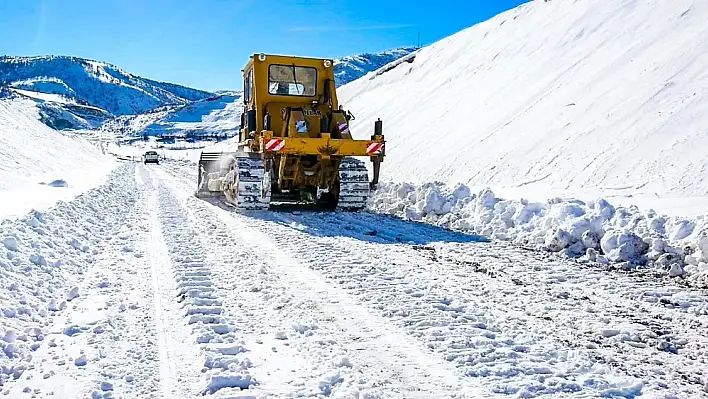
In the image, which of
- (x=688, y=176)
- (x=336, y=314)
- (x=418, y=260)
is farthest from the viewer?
(x=688, y=176)

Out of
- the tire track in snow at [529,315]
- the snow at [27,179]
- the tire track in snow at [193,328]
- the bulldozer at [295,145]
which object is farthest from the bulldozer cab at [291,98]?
the tire track in snow at [193,328]

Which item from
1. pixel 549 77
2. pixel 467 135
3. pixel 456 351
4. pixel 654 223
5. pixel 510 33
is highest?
pixel 510 33

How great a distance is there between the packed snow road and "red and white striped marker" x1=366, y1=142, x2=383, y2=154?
4.87 metres

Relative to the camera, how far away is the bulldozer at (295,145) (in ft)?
38.9

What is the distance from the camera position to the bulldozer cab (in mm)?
12672

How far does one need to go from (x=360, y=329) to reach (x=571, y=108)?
1449 cm

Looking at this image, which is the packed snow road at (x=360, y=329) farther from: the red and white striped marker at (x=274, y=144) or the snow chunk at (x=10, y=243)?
the red and white striped marker at (x=274, y=144)

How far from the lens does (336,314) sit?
195 inches

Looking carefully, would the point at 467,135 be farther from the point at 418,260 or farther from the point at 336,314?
the point at 336,314

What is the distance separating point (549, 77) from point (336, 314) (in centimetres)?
1885

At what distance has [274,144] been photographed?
11.5 meters

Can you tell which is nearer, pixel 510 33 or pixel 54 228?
pixel 54 228

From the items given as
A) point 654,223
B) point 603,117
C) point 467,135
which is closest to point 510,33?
point 467,135

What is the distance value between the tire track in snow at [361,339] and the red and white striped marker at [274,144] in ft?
15.7
